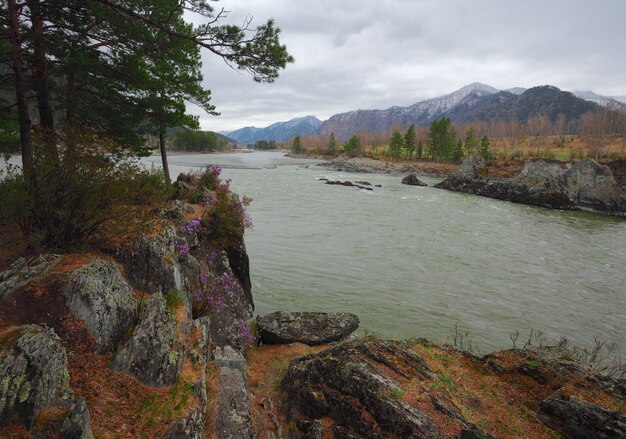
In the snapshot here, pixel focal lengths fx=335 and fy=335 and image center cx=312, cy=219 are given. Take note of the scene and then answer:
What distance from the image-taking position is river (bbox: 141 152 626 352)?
14.4m

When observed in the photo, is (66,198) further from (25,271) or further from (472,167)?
(472,167)

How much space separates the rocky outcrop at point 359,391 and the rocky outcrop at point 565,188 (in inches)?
2229

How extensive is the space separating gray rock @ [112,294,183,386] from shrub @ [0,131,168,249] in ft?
8.40

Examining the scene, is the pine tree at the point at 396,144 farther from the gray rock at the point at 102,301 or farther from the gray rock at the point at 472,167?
the gray rock at the point at 102,301

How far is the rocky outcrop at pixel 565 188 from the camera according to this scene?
50688 millimetres

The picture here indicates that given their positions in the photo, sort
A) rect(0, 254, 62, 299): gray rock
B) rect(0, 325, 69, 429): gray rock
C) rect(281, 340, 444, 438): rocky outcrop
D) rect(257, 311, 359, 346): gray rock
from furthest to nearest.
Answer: rect(257, 311, 359, 346): gray rock → rect(281, 340, 444, 438): rocky outcrop → rect(0, 254, 62, 299): gray rock → rect(0, 325, 69, 429): gray rock

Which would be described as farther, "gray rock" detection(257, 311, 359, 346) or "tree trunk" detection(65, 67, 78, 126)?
"tree trunk" detection(65, 67, 78, 126)

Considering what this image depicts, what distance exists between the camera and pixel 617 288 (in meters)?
18.8

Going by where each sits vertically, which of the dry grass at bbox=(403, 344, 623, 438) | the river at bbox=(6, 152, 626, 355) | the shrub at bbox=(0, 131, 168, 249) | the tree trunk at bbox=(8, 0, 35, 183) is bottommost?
the river at bbox=(6, 152, 626, 355)

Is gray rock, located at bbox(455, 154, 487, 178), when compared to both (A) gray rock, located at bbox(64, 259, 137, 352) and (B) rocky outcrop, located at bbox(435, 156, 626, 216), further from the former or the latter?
(A) gray rock, located at bbox(64, 259, 137, 352)

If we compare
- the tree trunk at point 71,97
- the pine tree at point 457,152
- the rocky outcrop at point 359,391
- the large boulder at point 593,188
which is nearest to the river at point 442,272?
the rocky outcrop at point 359,391

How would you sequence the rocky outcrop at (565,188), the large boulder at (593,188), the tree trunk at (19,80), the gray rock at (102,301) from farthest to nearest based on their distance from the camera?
1. the rocky outcrop at (565,188)
2. the large boulder at (593,188)
3. the tree trunk at (19,80)
4. the gray rock at (102,301)

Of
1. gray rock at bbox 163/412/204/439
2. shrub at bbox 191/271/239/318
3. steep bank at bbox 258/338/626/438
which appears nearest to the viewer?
gray rock at bbox 163/412/204/439

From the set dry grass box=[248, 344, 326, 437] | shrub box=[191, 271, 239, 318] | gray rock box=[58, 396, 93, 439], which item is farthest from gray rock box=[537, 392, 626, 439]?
shrub box=[191, 271, 239, 318]
